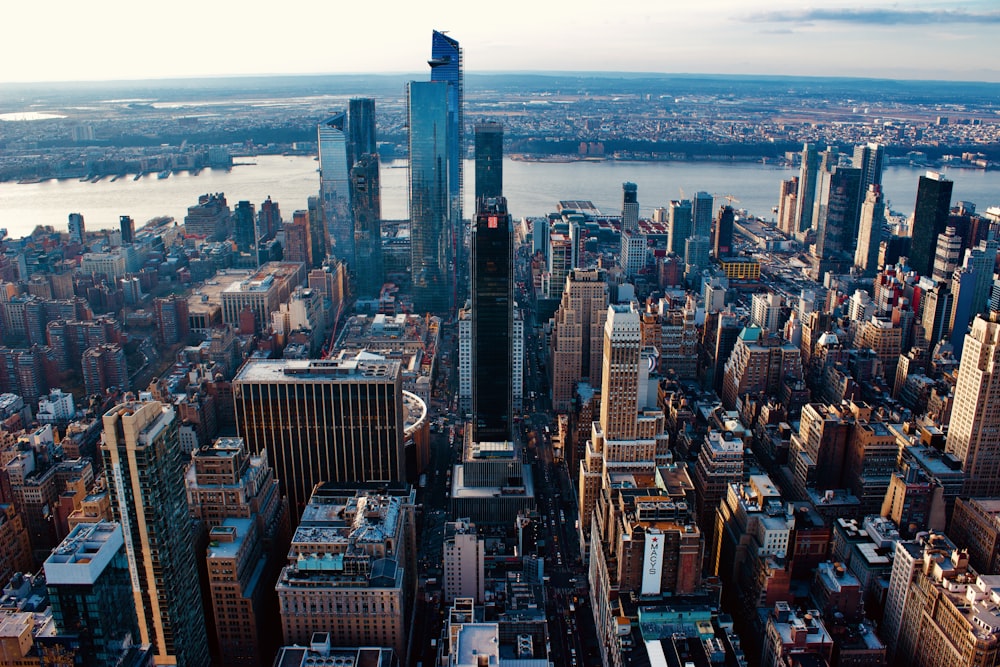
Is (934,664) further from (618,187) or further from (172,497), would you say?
(618,187)

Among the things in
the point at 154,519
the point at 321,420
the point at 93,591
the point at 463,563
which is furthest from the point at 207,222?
the point at 93,591

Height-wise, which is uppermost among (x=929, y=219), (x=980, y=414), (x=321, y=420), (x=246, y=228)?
(x=929, y=219)

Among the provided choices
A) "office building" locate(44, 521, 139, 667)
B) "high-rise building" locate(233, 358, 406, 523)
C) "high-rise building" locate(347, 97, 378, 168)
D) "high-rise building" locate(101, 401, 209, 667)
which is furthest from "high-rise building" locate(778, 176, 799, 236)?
"office building" locate(44, 521, 139, 667)

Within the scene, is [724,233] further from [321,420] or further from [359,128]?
[321,420]

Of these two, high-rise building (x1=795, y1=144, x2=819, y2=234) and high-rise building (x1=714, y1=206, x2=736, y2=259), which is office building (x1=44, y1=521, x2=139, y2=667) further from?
high-rise building (x1=795, y1=144, x2=819, y2=234)

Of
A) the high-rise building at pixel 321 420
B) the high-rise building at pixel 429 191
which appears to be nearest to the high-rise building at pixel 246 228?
the high-rise building at pixel 429 191

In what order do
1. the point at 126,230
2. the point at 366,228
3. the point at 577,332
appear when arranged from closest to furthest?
the point at 577,332
the point at 366,228
the point at 126,230

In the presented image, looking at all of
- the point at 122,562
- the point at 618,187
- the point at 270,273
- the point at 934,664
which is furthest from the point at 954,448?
the point at 618,187
